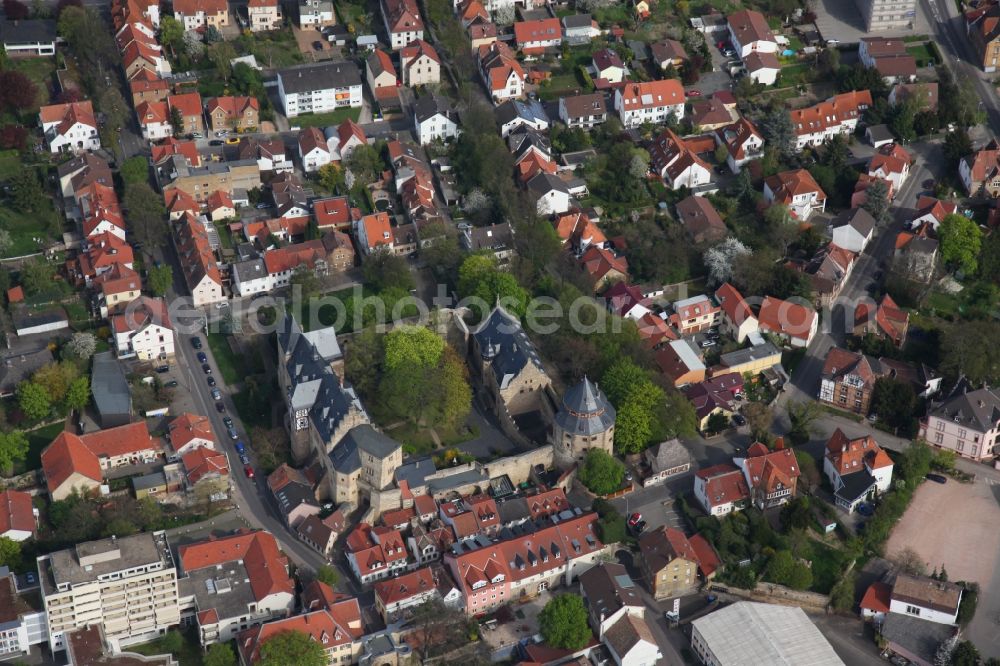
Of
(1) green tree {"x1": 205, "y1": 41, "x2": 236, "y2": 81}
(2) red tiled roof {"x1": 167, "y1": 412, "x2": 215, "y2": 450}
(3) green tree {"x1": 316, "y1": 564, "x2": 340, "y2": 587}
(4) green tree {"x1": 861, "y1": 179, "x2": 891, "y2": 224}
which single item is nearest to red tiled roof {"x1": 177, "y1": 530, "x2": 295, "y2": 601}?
(3) green tree {"x1": 316, "y1": 564, "x2": 340, "y2": 587}

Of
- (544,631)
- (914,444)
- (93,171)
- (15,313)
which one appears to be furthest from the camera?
(93,171)

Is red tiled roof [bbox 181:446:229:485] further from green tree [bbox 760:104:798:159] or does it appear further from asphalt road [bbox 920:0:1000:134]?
asphalt road [bbox 920:0:1000:134]

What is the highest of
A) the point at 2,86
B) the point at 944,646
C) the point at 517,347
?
the point at 2,86

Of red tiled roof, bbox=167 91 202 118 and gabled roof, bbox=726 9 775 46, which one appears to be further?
gabled roof, bbox=726 9 775 46

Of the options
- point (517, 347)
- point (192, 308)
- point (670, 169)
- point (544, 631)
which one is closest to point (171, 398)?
point (192, 308)

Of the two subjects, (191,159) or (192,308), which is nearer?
(192,308)

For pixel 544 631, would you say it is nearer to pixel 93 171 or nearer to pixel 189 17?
pixel 93 171

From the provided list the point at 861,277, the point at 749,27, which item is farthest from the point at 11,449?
the point at 749,27

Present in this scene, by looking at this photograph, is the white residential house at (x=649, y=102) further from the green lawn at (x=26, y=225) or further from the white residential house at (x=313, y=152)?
the green lawn at (x=26, y=225)
